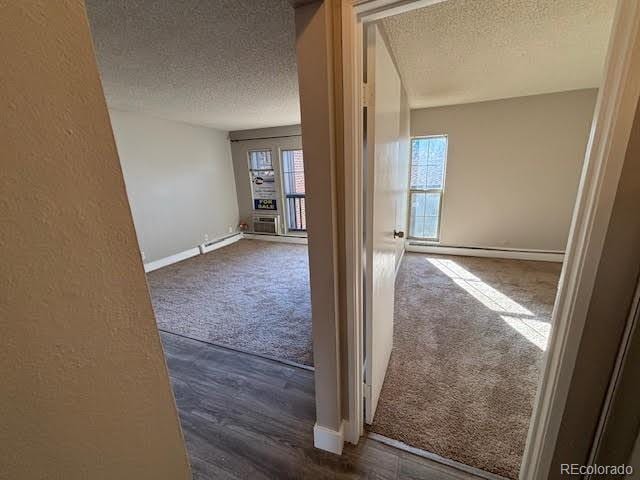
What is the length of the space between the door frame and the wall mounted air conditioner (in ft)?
14.4

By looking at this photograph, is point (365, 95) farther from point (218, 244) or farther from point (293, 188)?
point (218, 244)

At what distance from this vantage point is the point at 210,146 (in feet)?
16.0

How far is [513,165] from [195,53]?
4.05m

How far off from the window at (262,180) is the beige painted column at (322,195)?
4.47m

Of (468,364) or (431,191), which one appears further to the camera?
(431,191)

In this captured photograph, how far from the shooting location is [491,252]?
156 inches

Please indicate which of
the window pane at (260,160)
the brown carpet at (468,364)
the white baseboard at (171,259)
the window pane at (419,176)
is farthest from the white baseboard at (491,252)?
the white baseboard at (171,259)

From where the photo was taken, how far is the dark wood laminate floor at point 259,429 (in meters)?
1.24

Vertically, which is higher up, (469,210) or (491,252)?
(469,210)

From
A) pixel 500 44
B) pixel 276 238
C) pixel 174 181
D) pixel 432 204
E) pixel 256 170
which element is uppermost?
pixel 500 44

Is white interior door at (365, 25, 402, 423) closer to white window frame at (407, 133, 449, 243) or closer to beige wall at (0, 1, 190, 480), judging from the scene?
beige wall at (0, 1, 190, 480)

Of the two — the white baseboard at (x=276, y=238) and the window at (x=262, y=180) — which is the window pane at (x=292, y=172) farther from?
the white baseboard at (x=276, y=238)

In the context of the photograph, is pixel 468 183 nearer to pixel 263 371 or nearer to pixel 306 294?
pixel 306 294

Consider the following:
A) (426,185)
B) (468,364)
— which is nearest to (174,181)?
(426,185)
